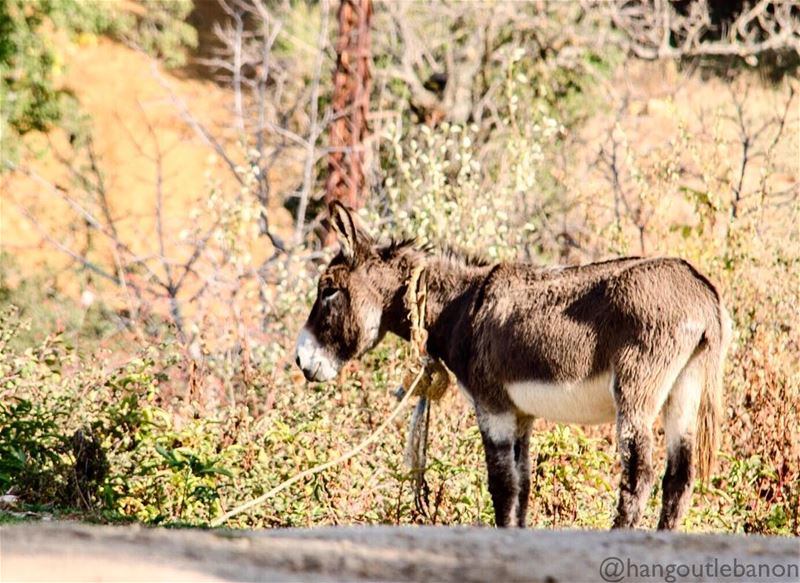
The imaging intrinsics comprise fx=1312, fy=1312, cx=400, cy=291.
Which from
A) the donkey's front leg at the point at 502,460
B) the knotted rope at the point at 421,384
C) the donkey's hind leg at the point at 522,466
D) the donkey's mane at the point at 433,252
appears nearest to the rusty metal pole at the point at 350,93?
the donkey's mane at the point at 433,252

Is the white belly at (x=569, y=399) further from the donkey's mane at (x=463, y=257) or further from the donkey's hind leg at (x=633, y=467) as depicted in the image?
the donkey's mane at (x=463, y=257)

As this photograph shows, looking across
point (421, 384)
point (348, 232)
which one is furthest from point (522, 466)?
point (348, 232)

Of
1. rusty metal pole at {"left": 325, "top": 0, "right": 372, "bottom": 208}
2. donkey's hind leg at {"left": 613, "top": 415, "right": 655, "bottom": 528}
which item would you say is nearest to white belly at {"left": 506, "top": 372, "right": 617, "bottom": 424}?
donkey's hind leg at {"left": 613, "top": 415, "right": 655, "bottom": 528}

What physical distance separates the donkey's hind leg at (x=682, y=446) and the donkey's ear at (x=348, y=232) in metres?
2.06

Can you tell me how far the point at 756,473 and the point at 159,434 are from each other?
3.74 metres

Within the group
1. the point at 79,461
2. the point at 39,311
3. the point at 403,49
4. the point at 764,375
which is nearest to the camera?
the point at 79,461

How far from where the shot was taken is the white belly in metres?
6.75

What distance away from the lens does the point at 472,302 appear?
730 cm

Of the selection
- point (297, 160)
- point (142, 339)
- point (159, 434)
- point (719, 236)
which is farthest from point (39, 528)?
point (297, 160)

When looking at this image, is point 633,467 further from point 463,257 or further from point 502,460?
point 463,257

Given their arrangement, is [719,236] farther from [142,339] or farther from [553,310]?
[142,339]

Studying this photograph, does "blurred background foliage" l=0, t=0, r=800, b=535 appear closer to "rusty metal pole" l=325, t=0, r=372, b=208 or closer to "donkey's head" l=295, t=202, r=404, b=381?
"donkey's head" l=295, t=202, r=404, b=381

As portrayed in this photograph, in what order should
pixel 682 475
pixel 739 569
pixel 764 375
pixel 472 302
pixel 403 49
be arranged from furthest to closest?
pixel 403 49 → pixel 764 375 → pixel 472 302 → pixel 682 475 → pixel 739 569

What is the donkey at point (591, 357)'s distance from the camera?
6562 mm
